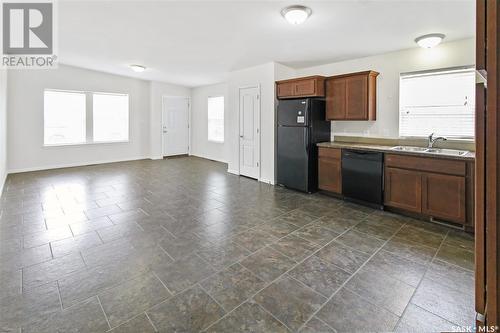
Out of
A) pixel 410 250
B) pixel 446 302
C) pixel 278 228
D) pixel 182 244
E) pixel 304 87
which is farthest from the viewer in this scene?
pixel 304 87

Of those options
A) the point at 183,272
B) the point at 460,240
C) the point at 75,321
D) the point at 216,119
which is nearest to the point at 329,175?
the point at 460,240

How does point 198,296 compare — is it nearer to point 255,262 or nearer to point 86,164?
point 255,262

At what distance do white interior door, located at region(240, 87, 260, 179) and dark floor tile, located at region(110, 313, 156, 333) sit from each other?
4.25 metres

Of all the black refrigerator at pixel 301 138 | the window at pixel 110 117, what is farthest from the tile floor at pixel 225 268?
the window at pixel 110 117

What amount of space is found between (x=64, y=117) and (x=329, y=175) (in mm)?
6799

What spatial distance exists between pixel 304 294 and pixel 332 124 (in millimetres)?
3748

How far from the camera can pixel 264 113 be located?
5.48 m

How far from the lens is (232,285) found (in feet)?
Result: 6.71

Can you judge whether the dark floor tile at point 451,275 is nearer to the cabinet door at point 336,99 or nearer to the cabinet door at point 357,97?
the cabinet door at point 357,97

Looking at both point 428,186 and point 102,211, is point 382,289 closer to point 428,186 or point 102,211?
point 428,186

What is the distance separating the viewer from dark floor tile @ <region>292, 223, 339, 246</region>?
2.85 meters

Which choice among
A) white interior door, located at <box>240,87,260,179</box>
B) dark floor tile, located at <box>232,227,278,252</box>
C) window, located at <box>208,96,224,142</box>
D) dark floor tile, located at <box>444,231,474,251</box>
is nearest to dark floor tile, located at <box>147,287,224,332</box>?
dark floor tile, located at <box>232,227,278,252</box>

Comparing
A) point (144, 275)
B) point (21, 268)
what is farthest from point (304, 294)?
point (21, 268)

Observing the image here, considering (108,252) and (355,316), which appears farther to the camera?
(108,252)
